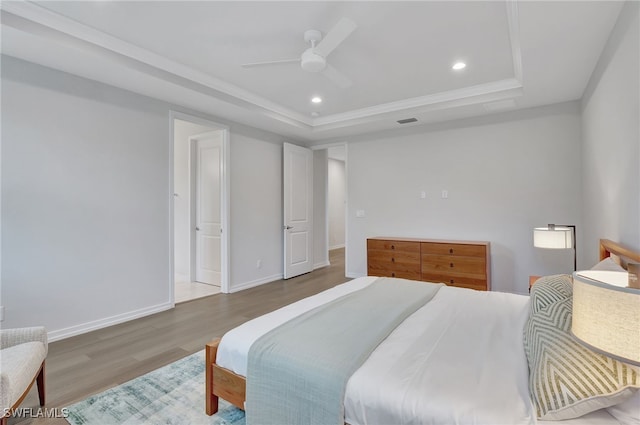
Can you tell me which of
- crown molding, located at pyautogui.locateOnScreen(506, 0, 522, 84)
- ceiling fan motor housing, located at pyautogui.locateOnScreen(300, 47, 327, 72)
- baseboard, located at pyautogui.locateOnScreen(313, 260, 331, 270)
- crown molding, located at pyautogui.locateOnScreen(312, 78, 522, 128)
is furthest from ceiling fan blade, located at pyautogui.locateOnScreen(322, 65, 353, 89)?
baseboard, located at pyautogui.locateOnScreen(313, 260, 331, 270)

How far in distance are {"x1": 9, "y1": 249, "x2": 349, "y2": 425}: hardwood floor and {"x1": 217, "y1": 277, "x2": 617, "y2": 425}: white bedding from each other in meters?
1.16

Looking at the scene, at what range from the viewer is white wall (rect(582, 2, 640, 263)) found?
1.73 m

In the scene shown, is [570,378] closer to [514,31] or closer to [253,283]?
[514,31]

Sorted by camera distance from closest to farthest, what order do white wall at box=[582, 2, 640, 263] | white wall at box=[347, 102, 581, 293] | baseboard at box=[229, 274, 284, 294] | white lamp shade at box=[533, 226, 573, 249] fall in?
1. white wall at box=[582, 2, 640, 263]
2. white lamp shade at box=[533, 226, 573, 249]
3. white wall at box=[347, 102, 581, 293]
4. baseboard at box=[229, 274, 284, 294]

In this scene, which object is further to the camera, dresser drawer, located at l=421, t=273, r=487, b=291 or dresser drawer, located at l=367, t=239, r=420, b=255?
dresser drawer, located at l=367, t=239, r=420, b=255

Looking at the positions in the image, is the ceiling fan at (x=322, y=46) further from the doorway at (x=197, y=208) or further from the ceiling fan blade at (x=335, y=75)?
the doorway at (x=197, y=208)

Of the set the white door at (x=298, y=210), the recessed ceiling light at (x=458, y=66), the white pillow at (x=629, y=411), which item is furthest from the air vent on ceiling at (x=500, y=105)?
the white pillow at (x=629, y=411)

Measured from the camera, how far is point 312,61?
2.43 m

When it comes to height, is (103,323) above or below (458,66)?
below

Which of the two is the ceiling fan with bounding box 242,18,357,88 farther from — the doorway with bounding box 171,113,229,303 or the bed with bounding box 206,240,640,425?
the doorway with bounding box 171,113,229,303

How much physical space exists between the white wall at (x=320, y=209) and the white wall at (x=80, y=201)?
265 cm

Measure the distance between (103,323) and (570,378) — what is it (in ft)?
12.4

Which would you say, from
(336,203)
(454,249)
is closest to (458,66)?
(454,249)

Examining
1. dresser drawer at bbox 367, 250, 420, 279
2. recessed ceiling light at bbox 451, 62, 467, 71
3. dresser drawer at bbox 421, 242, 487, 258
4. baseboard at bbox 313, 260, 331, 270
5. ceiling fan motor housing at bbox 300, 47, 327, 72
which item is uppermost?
recessed ceiling light at bbox 451, 62, 467, 71
